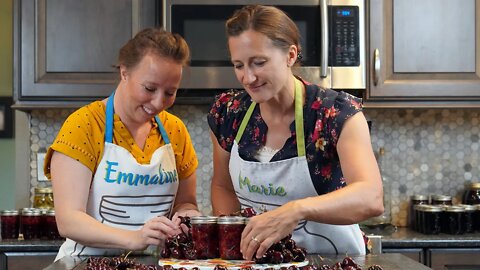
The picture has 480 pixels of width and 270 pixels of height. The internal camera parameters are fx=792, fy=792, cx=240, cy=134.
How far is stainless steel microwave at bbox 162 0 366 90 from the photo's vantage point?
143 inches

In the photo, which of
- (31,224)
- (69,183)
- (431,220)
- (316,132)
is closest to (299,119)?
(316,132)

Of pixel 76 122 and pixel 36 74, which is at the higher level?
pixel 36 74

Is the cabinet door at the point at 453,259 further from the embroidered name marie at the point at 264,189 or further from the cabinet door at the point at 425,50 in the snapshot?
the embroidered name marie at the point at 264,189

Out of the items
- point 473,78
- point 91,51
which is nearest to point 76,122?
point 91,51

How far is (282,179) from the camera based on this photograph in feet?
7.62

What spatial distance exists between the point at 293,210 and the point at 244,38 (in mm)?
544

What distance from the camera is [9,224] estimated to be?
3.55 meters

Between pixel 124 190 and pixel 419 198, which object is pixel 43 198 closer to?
pixel 124 190

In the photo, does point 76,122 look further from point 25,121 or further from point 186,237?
point 25,121

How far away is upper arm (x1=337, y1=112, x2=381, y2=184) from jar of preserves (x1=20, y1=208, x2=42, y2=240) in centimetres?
179

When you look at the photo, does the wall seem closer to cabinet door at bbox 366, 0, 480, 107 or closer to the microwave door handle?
the microwave door handle

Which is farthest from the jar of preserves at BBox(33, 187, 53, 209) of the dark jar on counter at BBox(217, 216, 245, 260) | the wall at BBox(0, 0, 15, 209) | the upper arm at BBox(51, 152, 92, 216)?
the dark jar on counter at BBox(217, 216, 245, 260)

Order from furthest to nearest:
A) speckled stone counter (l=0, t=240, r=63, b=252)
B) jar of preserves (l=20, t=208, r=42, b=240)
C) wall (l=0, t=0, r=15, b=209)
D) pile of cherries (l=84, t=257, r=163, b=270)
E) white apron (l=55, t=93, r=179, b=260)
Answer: wall (l=0, t=0, r=15, b=209), jar of preserves (l=20, t=208, r=42, b=240), speckled stone counter (l=0, t=240, r=63, b=252), white apron (l=55, t=93, r=179, b=260), pile of cherries (l=84, t=257, r=163, b=270)

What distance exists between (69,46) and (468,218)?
2.01 m
